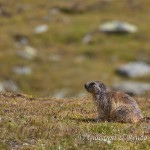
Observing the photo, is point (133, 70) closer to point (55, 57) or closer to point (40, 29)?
point (55, 57)

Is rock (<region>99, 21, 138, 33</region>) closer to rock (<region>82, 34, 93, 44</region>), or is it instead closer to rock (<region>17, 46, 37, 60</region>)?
rock (<region>82, 34, 93, 44</region>)

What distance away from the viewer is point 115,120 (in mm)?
19938

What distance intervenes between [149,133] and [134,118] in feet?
6.37

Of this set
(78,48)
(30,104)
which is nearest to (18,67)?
(78,48)

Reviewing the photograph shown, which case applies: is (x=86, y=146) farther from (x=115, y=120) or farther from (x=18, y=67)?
(x=18, y=67)

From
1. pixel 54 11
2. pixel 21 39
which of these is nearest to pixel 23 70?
pixel 21 39

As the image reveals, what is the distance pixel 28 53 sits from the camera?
141625 mm

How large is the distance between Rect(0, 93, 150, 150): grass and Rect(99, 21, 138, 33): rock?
137 m

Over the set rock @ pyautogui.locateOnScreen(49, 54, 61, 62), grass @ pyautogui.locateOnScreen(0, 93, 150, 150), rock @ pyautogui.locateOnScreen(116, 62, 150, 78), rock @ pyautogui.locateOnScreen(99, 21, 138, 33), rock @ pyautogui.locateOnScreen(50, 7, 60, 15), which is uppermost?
rock @ pyautogui.locateOnScreen(50, 7, 60, 15)

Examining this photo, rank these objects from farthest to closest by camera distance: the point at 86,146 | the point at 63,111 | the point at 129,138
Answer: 1. the point at 63,111
2. the point at 129,138
3. the point at 86,146

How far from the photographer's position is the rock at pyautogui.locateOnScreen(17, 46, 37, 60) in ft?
456

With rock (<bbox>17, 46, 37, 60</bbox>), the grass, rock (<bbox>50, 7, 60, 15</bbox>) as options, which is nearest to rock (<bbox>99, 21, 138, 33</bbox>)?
rock (<bbox>17, 46, 37, 60</bbox>)

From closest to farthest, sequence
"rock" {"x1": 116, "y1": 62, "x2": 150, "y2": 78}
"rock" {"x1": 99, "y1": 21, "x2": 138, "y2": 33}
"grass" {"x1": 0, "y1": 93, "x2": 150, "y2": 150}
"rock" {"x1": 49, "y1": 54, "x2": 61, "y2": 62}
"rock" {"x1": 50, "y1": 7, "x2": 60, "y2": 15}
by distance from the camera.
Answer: "grass" {"x1": 0, "y1": 93, "x2": 150, "y2": 150}, "rock" {"x1": 116, "y1": 62, "x2": 150, "y2": 78}, "rock" {"x1": 49, "y1": 54, "x2": 61, "y2": 62}, "rock" {"x1": 99, "y1": 21, "x2": 138, "y2": 33}, "rock" {"x1": 50, "y1": 7, "x2": 60, "y2": 15}

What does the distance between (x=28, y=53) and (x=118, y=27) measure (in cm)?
3057
